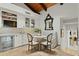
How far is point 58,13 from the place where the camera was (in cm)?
208

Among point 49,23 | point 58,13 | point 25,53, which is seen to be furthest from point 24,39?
point 58,13

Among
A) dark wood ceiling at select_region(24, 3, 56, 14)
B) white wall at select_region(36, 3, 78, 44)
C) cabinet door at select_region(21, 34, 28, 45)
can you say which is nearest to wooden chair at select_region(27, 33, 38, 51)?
cabinet door at select_region(21, 34, 28, 45)

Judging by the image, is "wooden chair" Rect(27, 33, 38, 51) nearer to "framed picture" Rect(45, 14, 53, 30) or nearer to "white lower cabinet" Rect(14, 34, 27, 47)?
"white lower cabinet" Rect(14, 34, 27, 47)

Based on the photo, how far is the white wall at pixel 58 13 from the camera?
6.72ft

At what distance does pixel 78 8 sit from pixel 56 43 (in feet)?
2.25

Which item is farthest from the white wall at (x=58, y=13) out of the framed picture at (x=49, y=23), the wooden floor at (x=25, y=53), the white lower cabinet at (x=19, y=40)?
the white lower cabinet at (x=19, y=40)

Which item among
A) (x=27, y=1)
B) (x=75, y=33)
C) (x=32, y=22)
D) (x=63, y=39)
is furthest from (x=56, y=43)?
(x=27, y=1)

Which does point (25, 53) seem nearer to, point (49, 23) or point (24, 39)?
point (24, 39)

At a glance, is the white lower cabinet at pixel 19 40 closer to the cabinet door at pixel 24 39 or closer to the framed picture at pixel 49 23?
the cabinet door at pixel 24 39

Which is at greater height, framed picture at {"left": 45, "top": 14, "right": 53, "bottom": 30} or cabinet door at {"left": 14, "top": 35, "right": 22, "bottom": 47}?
framed picture at {"left": 45, "top": 14, "right": 53, "bottom": 30}

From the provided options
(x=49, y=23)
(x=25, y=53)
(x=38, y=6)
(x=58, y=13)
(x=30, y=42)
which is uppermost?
(x=38, y=6)

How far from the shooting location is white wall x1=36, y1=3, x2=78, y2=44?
6.72 feet

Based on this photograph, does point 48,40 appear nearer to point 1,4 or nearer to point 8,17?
point 8,17

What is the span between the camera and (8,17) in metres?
1.97
